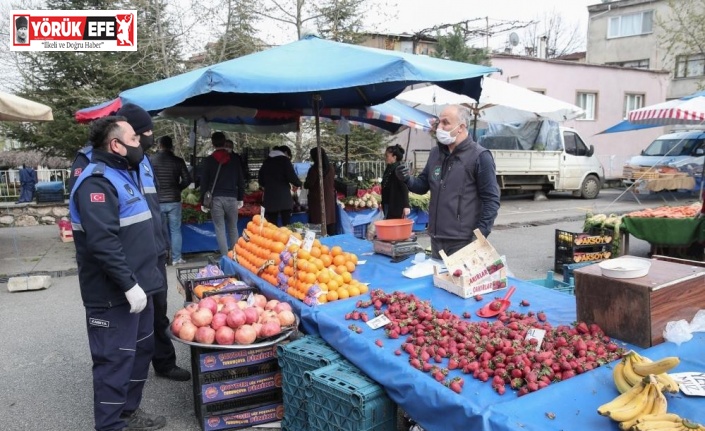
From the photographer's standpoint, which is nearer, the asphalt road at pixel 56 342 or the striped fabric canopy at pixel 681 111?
the asphalt road at pixel 56 342

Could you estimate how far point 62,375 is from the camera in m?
4.54

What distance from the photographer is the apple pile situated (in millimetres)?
3326

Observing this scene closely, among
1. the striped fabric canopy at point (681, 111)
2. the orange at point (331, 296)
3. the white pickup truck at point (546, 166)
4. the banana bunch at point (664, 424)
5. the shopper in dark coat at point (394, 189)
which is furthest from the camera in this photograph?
the white pickup truck at point (546, 166)

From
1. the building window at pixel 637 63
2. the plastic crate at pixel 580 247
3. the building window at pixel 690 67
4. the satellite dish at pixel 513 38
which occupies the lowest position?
the plastic crate at pixel 580 247

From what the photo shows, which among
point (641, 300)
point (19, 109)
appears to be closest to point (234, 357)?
point (641, 300)

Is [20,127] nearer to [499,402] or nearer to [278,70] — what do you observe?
[278,70]

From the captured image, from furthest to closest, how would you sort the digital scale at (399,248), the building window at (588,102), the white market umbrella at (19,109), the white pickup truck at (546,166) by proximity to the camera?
the building window at (588,102), the white pickup truck at (546,166), the white market umbrella at (19,109), the digital scale at (399,248)

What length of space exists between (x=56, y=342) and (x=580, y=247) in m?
6.61

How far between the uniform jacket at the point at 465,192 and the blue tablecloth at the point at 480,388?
0.66 meters

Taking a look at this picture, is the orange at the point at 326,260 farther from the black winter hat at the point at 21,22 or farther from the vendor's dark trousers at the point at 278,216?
the black winter hat at the point at 21,22

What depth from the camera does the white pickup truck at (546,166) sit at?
16188mm

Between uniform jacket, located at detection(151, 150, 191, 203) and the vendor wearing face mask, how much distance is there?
16.4ft

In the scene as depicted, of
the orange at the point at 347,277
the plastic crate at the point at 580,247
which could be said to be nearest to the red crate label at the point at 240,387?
the orange at the point at 347,277

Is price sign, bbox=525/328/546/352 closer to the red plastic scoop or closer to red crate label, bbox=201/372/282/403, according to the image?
the red plastic scoop
